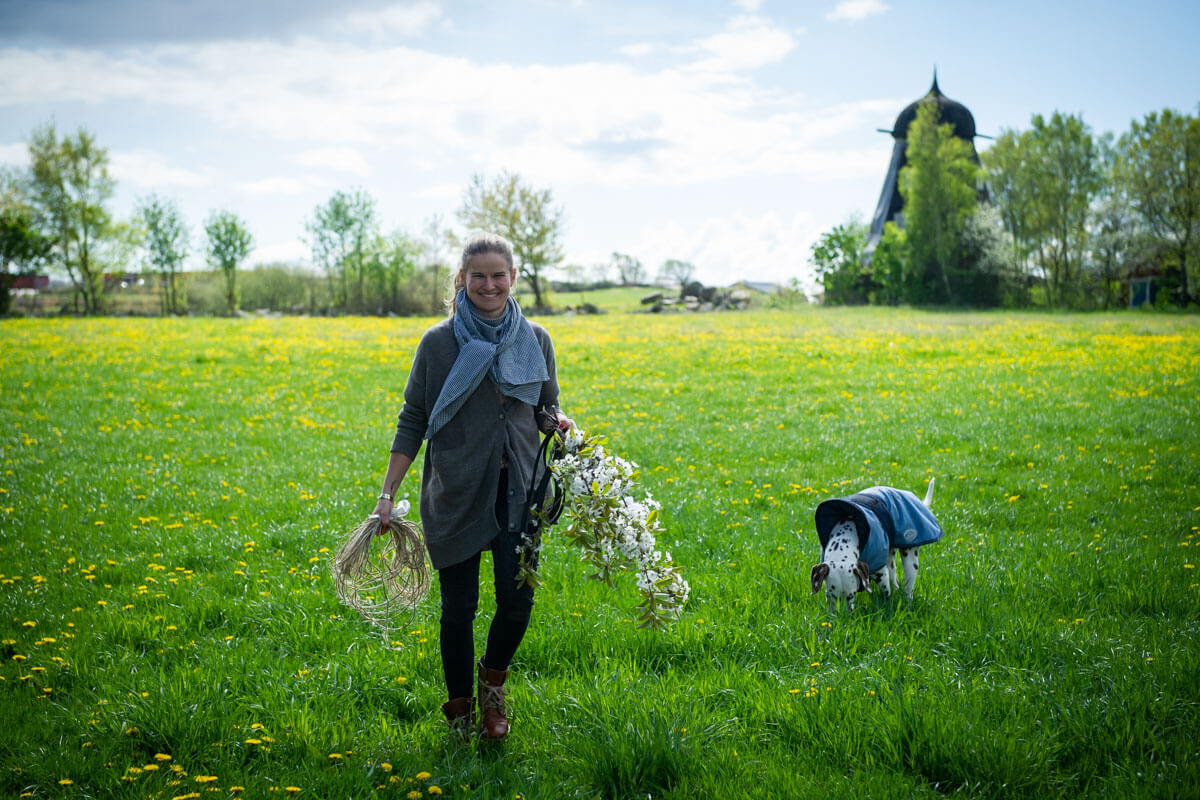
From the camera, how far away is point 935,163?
47.3m

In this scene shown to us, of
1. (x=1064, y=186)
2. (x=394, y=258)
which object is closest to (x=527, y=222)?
(x=394, y=258)

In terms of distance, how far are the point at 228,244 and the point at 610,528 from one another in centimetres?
5623

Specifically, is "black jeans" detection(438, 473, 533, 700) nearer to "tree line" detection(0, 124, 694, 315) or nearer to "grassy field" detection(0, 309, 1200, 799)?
"grassy field" detection(0, 309, 1200, 799)

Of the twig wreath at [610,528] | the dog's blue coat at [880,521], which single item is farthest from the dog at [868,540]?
the twig wreath at [610,528]

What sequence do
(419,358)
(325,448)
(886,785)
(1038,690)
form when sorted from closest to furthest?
(886,785) → (419,358) → (1038,690) → (325,448)

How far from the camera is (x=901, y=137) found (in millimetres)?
63469

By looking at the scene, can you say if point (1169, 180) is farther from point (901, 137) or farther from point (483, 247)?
point (483, 247)

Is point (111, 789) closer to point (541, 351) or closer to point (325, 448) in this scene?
point (541, 351)

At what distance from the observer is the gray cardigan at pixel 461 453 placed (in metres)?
3.71

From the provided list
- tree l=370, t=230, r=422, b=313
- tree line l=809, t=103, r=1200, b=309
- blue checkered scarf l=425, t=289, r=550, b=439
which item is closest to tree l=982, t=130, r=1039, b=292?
tree line l=809, t=103, r=1200, b=309

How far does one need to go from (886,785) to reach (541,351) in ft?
7.94

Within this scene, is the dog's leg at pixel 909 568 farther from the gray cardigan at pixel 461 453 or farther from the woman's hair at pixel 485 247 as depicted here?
the woman's hair at pixel 485 247

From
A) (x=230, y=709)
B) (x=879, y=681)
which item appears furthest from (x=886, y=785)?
(x=230, y=709)

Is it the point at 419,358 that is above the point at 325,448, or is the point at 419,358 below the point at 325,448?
above
